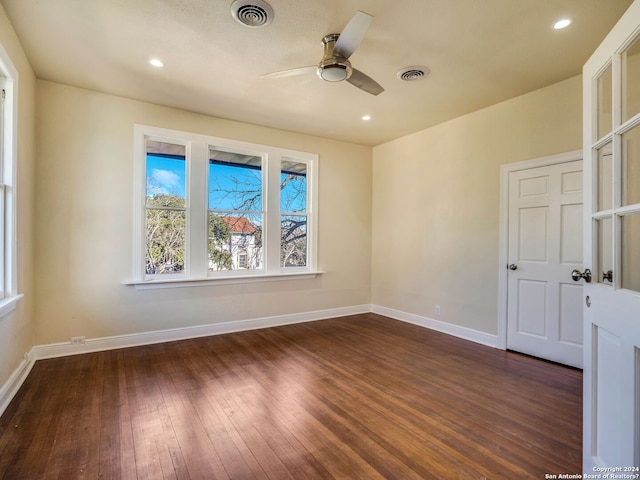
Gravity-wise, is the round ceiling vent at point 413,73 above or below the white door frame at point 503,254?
above

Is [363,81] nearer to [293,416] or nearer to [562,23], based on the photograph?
[562,23]

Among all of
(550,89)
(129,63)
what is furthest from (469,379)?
(129,63)

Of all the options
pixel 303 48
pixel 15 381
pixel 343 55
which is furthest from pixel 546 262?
pixel 15 381

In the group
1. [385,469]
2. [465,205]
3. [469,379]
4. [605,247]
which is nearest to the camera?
[605,247]

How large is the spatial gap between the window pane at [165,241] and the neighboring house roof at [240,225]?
58 cm

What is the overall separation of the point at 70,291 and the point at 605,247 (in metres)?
4.45

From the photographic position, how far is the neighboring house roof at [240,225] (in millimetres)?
4316

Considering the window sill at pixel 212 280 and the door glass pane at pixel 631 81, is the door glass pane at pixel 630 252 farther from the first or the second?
the window sill at pixel 212 280

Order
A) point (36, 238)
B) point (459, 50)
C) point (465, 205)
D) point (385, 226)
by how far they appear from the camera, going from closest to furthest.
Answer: point (459, 50) → point (36, 238) → point (465, 205) → point (385, 226)

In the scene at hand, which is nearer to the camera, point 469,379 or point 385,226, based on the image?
point 469,379

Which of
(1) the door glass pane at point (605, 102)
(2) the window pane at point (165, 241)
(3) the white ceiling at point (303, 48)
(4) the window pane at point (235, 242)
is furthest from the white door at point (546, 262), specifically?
(2) the window pane at point (165, 241)

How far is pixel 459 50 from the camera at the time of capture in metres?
2.63

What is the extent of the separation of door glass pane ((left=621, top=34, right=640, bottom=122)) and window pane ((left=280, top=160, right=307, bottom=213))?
3.83 metres

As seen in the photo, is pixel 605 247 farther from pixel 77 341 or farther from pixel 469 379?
pixel 77 341
